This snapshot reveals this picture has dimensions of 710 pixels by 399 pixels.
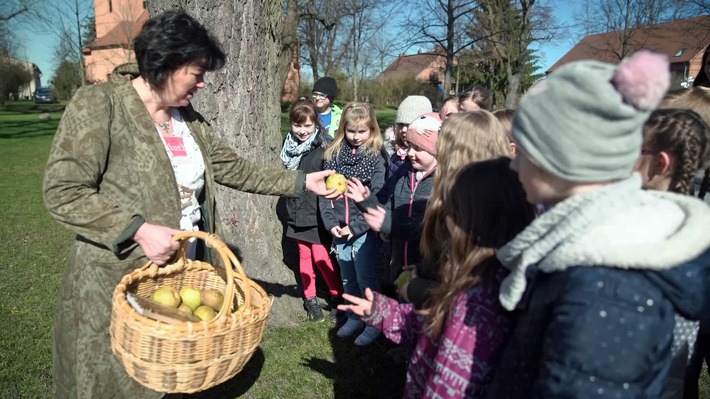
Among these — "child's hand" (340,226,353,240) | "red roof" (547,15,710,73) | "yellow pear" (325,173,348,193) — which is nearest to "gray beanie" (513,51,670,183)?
"yellow pear" (325,173,348,193)

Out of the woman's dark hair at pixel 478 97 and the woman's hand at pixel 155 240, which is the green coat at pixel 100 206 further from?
the woman's dark hair at pixel 478 97

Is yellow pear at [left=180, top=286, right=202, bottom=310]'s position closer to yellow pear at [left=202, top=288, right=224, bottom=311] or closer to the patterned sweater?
yellow pear at [left=202, top=288, right=224, bottom=311]

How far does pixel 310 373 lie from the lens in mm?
3600

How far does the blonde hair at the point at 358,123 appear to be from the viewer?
163 inches

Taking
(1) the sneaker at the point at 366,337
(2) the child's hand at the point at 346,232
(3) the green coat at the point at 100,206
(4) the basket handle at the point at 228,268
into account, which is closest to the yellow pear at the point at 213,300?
(4) the basket handle at the point at 228,268

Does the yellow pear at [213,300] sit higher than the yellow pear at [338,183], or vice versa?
the yellow pear at [338,183]

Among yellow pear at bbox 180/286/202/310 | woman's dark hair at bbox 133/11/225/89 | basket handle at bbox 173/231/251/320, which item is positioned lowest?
yellow pear at bbox 180/286/202/310

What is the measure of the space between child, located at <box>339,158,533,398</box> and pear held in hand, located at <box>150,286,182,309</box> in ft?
3.70

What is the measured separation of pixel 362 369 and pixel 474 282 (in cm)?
232

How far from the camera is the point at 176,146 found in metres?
2.45

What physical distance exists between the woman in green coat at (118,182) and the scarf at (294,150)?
2.07 m

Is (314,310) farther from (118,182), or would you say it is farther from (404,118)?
(118,182)

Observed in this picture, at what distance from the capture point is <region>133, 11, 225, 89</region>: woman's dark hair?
2148 mm

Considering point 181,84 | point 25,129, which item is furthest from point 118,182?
point 25,129
